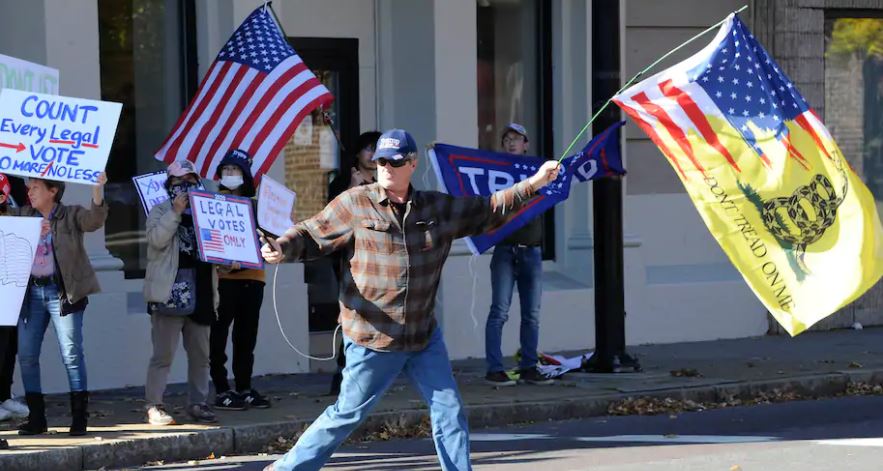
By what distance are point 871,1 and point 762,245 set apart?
321 inches

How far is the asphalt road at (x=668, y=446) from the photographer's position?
9.02m

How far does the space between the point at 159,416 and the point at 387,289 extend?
10.6 feet

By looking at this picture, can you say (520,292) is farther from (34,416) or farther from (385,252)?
(385,252)

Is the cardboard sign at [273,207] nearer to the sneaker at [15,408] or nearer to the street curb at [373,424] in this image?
the street curb at [373,424]

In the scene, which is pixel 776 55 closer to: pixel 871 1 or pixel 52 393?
pixel 871 1

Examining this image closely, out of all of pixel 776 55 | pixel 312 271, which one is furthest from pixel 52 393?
pixel 776 55

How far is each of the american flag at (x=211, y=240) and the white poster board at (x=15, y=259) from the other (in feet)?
3.28

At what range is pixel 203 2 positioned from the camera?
12719mm

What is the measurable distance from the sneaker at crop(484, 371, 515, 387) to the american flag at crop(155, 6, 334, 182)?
236 cm

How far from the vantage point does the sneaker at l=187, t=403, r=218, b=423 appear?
10086mm

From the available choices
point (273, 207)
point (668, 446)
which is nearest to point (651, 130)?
point (668, 446)

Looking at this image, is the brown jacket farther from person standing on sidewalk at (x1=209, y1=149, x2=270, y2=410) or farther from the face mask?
person standing on sidewalk at (x1=209, y1=149, x2=270, y2=410)

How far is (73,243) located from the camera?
9.72 metres

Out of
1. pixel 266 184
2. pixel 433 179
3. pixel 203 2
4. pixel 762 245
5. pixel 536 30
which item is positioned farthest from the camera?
pixel 536 30
